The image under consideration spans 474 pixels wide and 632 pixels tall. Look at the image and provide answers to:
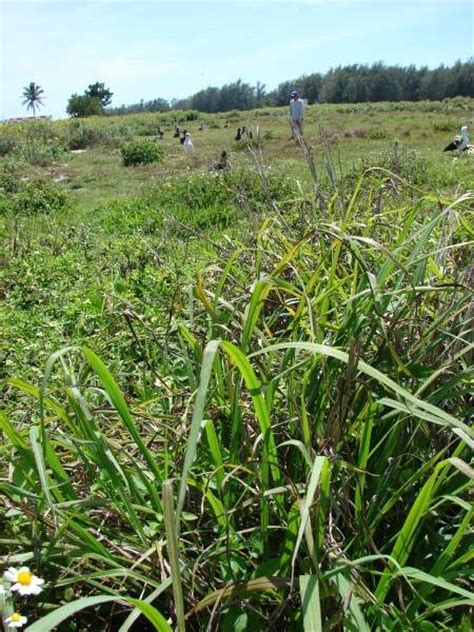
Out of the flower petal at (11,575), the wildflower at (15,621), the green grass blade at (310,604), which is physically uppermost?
the flower petal at (11,575)

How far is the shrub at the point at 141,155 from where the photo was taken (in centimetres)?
1861

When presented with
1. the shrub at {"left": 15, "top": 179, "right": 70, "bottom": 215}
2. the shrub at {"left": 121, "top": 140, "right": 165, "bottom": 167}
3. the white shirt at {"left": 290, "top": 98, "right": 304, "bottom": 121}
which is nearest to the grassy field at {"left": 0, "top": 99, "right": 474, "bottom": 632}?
the shrub at {"left": 15, "top": 179, "right": 70, "bottom": 215}

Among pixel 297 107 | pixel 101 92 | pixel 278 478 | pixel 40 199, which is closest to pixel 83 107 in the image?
pixel 101 92

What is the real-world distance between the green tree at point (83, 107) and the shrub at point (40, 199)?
158 feet

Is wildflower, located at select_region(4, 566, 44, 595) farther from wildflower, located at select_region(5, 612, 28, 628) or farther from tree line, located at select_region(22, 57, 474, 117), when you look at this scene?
tree line, located at select_region(22, 57, 474, 117)

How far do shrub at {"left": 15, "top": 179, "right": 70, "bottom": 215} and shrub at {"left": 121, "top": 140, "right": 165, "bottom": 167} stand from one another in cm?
731

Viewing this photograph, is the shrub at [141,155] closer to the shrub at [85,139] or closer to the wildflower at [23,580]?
the shrub at [85,139]

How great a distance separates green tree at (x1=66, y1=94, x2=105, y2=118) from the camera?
5753cm

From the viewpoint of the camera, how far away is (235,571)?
4.98ft

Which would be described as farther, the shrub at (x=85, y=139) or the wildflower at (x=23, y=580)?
the shrub at (x=85, y=139)

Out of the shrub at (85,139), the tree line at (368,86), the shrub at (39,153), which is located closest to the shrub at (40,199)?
the shrub at (39,153)

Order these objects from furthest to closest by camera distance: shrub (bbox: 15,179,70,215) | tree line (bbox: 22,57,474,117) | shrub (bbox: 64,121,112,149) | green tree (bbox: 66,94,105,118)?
tree line (bbox: 22,57,474,117) < green tree (bbox: 66,94,105,118) < shrub (bbox: 64,121,112,149) < shrub (bbox: 15,179,70,215)

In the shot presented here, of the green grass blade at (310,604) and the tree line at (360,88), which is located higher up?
the tree line at (360,88)

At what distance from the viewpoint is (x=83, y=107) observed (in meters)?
60.7
